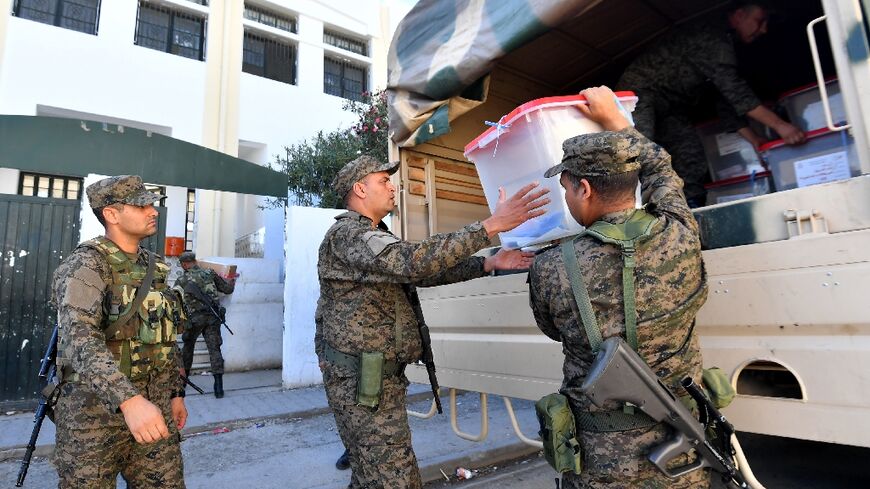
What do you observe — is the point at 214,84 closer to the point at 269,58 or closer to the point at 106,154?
the point at 269,58

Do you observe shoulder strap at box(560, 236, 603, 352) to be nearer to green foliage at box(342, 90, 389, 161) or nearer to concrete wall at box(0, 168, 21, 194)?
green foliage at box(342, 90, 389, 161)

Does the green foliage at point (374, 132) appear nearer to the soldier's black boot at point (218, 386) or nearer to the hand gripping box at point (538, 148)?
the soldier's black boot at point (218, 386)

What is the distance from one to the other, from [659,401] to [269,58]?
12.5 m

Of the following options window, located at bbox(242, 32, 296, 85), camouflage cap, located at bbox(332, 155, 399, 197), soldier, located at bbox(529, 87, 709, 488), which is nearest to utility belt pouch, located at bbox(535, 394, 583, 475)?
soldier, located at bbox(529, 87, 709, 488)

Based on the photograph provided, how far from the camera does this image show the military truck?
1.34 metres

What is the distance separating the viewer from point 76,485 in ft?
6.04

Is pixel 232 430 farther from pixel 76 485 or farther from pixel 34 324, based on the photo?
pixel 76 485

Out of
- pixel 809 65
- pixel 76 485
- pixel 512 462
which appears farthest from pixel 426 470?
pixel 809 65

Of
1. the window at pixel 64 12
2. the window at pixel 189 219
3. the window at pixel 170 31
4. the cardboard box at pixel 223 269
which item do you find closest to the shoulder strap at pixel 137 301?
the cardboard box at pixel 223 269

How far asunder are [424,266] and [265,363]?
22.4 feet

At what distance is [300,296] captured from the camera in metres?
6.23

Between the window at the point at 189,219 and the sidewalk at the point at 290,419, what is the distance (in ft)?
13.2

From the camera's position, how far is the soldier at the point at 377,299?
1767 millimetres

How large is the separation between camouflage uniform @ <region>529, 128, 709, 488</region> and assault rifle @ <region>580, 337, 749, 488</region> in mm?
54
